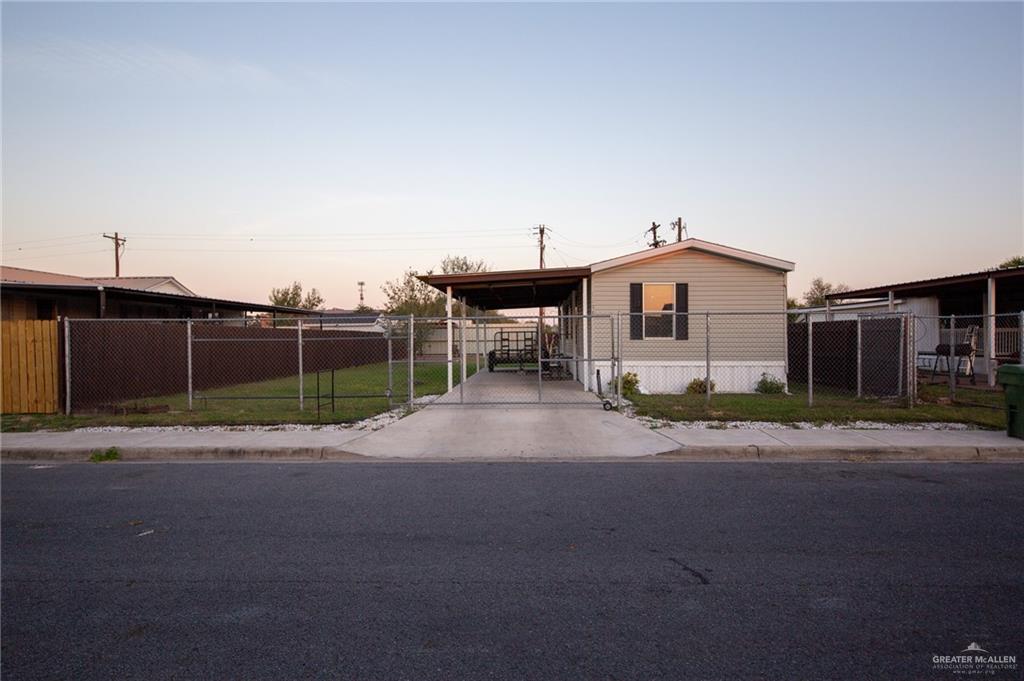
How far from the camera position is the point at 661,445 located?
10.0 meters

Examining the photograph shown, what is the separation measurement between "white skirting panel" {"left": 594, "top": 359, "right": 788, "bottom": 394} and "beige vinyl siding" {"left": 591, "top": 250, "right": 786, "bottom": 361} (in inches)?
8.6

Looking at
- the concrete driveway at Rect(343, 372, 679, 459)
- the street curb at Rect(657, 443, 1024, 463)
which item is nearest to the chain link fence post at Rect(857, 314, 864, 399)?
the street curb at Rect(657, 443, 1024, 463)

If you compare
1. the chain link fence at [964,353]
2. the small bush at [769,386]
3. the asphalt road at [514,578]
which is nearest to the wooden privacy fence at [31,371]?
the asphalt road at [514,578]

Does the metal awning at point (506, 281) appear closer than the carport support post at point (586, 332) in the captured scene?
Yes

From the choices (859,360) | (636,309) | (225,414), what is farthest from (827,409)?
(225,414)

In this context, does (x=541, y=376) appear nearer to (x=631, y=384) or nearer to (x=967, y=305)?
(x=631, y=384)

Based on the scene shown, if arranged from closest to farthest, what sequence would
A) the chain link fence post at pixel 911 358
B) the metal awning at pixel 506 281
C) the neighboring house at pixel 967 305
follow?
the chain link fence post at pixel 911 358
the metal awning at pixel 506 281
the neighboring house at pixel 967 305

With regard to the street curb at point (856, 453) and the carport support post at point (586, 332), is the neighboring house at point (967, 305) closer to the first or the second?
the carport support post at point (586, 332)

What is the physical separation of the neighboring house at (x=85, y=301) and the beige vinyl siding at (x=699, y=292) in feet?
47.7

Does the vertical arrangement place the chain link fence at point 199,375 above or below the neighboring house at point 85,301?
below

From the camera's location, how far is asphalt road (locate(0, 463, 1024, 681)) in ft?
12.2

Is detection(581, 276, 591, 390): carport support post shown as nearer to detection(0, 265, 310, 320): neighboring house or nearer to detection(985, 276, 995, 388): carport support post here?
detection(985, 276, 995, 388): carport support post

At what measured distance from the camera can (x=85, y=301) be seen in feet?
80.1

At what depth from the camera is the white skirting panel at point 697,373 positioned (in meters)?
18.0
